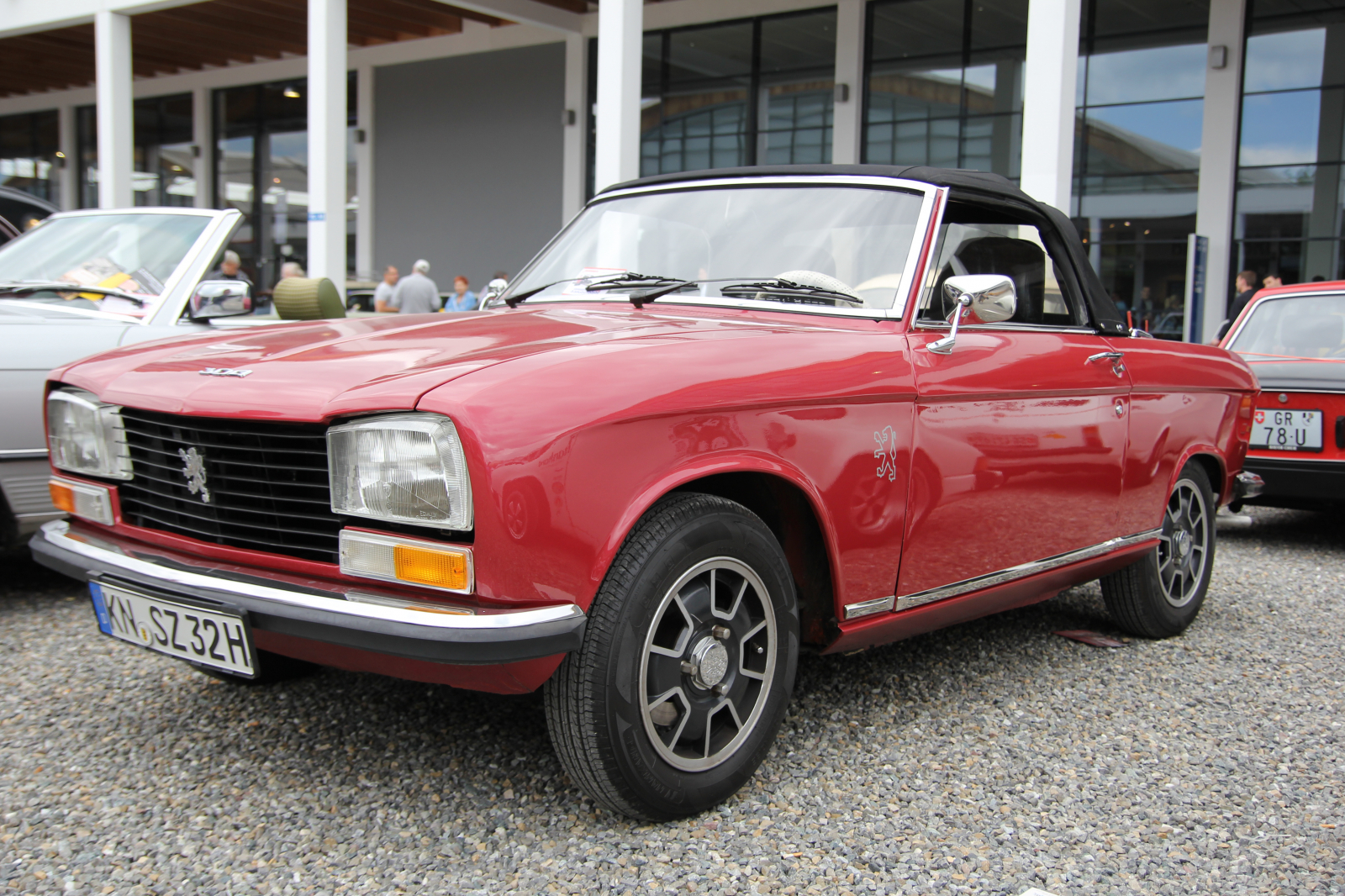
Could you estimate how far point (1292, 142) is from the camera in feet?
50.5

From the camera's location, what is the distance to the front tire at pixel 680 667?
226cm

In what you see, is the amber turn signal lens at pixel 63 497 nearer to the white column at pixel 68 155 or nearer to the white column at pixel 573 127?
the white column at pixel 573 127

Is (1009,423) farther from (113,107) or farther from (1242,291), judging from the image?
(113,107)

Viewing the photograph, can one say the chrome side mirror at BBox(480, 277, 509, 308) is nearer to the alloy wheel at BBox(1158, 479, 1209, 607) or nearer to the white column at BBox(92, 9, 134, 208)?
the alloy wheel at BBox(1158, 479, 1209, 607)

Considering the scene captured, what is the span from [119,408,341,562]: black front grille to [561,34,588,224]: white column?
1786cm

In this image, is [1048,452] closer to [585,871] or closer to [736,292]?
[736,292]

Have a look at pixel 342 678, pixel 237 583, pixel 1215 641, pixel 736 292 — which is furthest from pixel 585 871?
pixel 1215 641

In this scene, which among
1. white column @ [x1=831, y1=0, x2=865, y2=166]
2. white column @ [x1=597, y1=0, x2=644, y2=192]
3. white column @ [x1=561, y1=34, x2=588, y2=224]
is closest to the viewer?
white column @ [x1=597, y1=0, x2=644, y2=192]

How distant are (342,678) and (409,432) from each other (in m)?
1.59

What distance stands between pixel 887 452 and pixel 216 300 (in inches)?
138

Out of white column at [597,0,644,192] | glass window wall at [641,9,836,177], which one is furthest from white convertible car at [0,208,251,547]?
glass window wall at [641,9,836,177]

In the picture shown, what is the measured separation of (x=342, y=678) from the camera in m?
3.46

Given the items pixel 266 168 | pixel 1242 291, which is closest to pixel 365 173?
pixel 266 168

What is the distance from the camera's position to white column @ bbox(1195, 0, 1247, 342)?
604 inches
